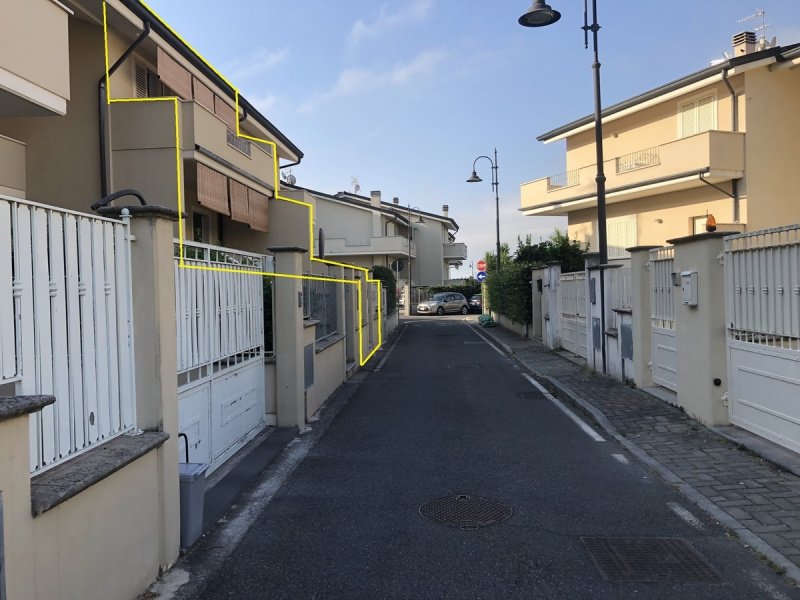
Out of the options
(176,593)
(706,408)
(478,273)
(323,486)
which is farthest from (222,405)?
(478,273)

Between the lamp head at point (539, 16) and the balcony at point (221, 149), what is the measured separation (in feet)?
22.4

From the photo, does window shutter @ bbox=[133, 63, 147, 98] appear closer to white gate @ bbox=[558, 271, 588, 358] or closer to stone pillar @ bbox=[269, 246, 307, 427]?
stone pillar @ bbox=[269, 246, 307, 427]

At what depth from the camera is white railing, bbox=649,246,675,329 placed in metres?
8.83

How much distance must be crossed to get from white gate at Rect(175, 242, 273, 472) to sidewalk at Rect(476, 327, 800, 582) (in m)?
4.31

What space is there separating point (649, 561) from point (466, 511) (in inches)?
57.6

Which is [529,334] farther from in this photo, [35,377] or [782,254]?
[35,377]

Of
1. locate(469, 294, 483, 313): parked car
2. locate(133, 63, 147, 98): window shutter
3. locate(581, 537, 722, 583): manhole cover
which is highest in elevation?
locate(133, 63, 147, 98): window shutter

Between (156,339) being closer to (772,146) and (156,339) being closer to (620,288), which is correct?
(620,288)

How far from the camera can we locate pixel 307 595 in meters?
3.59

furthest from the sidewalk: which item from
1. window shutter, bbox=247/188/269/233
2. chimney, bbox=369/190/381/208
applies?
chimney, bbox=369/190/381/208

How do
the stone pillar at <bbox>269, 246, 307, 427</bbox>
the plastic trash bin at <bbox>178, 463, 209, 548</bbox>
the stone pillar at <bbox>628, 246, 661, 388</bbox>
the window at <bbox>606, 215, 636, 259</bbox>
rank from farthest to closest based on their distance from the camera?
the window at <bbox>606, 215, 636, 259</bbox> < the stone pillar at <bbox>628, 246, 661, 388</bbox> < the stone pillar at <bbox>269, 246, 307, 427</bbox> < the plastic trash bin at <bbox>178, 463, 209, 548</bbox>

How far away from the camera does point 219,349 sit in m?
6.11

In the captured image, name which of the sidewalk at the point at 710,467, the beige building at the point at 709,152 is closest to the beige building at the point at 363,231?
the beige building at the point at 709,152

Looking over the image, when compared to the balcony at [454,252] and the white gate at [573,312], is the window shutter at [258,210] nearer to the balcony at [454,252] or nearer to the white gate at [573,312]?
the white gate at [573,312]
